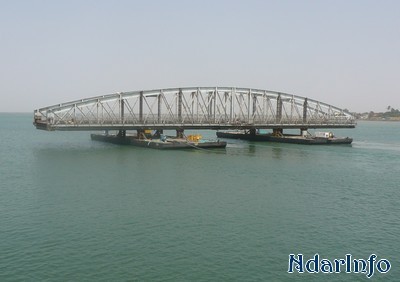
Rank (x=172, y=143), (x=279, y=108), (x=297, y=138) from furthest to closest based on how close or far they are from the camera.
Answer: (x=279, y=108) → (x=297, y=138) → (x=172, y=143)

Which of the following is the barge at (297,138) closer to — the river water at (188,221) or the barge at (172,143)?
the barge at (172,143)

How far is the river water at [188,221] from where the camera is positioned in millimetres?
27750

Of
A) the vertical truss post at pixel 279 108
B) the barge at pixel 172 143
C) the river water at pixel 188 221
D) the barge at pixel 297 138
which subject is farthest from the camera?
the vertical truss post at pixel 279 108

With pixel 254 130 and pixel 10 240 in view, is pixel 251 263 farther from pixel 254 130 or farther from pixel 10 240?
pixel 254 130

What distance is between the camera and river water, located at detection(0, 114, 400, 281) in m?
27.8

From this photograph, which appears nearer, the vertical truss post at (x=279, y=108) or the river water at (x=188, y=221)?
the river water at (x=188, y=221)

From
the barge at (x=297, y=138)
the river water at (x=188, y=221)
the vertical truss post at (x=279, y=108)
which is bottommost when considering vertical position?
the river water at (x=188, y=221)

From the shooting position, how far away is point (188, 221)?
1492 inches

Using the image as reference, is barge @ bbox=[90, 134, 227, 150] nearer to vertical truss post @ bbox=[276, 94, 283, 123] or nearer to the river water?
the river water

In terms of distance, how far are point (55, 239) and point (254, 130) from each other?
387 feet

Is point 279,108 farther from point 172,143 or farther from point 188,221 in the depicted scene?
point 188,221

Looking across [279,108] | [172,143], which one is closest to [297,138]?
[279,108]

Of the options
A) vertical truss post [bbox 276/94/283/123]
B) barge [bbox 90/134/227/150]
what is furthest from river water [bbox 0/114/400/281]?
vertical truss post [bbox 276/94/283/123]

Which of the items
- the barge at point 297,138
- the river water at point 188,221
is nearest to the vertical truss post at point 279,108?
the barge at point 297,138
